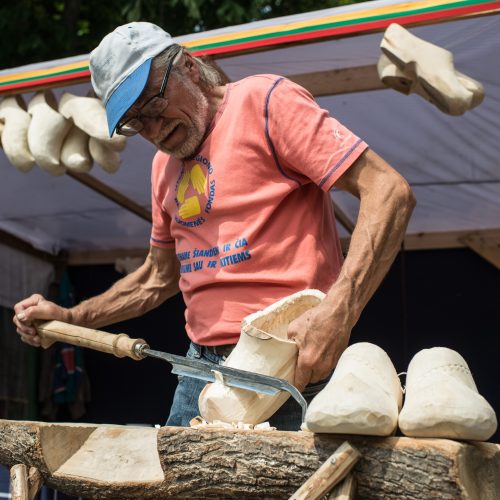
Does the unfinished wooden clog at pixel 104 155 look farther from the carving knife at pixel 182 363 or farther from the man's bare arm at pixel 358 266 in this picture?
the man's bare arm at pixel 358 266

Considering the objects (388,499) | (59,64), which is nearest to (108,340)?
(388,499)

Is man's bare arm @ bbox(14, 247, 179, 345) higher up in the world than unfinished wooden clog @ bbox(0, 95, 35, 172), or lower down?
lower down

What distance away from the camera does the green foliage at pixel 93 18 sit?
310 inches

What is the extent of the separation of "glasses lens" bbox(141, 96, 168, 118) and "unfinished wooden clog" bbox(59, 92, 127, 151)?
4.67 feet

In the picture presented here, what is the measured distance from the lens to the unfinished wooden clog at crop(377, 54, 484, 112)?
9.78 feet

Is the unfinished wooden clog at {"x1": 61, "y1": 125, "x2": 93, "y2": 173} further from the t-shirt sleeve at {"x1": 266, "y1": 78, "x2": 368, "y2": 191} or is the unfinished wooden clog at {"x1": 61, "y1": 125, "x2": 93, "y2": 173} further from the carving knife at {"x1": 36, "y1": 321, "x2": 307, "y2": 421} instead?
the t-shirt sleeve at {"x1": 266, "y1": 78, "x2": 368, "y2": 191}

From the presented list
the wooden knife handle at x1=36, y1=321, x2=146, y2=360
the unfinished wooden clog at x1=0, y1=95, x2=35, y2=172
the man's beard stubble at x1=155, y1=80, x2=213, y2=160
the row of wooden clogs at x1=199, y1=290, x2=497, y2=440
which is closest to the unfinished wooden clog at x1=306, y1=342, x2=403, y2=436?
the row of wooden clogs at x1=199, y1=290, x2=497, y2=440

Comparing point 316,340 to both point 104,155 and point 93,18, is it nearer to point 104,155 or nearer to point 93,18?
point 104,155

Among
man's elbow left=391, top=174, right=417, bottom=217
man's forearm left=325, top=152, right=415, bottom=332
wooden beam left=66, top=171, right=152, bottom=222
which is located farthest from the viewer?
wooden beam left=66, top=171, right=152, bottom=222

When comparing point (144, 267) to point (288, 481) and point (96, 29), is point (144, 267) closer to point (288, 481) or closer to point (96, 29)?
point (288, 481)

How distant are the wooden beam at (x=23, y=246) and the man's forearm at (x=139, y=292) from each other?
3407 millimetres

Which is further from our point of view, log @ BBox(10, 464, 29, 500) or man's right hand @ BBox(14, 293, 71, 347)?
man's right hand @ BBox(14, 293, 71, 347)

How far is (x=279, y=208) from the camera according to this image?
2146 millimetres

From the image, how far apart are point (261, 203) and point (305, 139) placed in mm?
194
